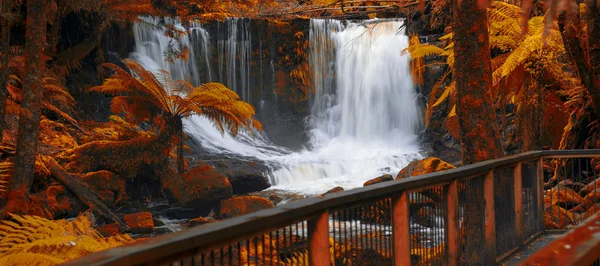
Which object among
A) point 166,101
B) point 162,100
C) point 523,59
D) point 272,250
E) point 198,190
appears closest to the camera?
point 272,250

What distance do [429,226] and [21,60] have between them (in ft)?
42.0

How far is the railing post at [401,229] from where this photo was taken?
3.67 m

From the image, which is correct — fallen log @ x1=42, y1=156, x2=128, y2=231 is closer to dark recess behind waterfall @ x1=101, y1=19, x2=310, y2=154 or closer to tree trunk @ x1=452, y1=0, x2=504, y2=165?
tree trunk @ x1=452, y1=0, x2=504, y2=165

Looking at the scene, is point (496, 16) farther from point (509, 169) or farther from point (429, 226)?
point (429, 226)

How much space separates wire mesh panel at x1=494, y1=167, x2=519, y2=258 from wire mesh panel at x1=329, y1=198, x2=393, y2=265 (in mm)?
2151

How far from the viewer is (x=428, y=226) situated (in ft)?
14.0

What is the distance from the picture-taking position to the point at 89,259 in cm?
174

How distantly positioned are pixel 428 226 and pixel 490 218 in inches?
47.9

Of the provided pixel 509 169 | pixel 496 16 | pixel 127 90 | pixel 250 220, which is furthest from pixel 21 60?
pixel 250 220

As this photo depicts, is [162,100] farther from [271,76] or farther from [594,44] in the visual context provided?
[271,76]

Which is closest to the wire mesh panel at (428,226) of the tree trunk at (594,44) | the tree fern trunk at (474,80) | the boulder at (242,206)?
the tree fern trunk at (474,80)

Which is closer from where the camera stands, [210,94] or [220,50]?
[210,94]

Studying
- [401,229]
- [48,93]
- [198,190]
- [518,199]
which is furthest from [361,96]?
[401,229]

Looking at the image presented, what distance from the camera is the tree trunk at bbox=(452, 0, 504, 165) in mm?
6484
